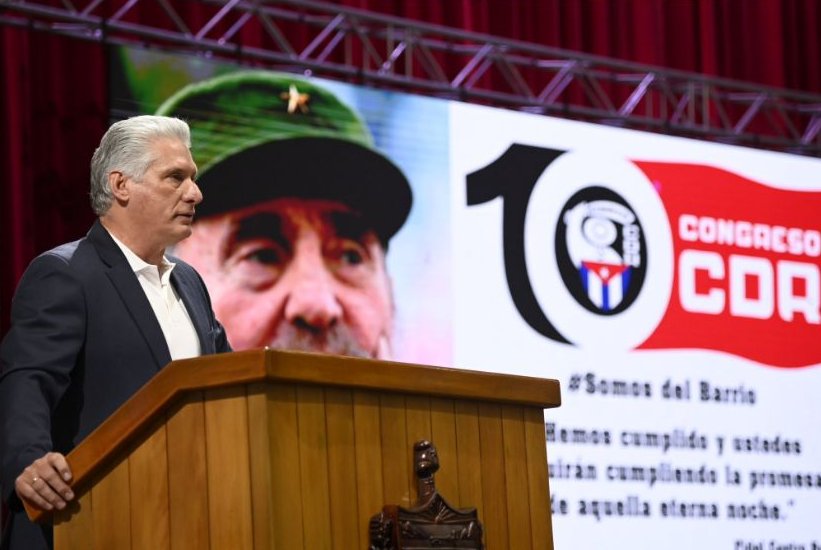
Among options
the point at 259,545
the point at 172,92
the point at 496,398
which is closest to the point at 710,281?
the point at 172,92

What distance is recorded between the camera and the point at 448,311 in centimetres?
496

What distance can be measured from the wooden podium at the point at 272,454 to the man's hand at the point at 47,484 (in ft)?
0.07

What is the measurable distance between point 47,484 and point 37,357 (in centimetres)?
25

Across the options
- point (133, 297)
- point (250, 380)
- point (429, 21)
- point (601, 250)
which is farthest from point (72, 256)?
point (429, 21)

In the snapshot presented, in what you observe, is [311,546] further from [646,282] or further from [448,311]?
[646,282]

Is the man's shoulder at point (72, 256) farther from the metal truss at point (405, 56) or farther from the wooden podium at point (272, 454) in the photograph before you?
the metal truss at point (405, 56)

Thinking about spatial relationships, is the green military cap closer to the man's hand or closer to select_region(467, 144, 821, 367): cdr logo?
select_region(467, 144, 821, 367): cdr logo

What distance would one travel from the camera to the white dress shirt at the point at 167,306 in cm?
233

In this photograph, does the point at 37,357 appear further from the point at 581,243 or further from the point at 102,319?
the point at 581,243

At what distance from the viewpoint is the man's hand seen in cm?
196

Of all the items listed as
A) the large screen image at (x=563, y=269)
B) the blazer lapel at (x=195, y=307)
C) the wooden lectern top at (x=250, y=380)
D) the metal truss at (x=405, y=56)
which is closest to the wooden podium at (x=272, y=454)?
the wooden lectern top at (x=250, y=380)

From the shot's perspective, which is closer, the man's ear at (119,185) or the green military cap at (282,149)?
the man's ear at (119,185)

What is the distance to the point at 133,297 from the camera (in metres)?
2.28

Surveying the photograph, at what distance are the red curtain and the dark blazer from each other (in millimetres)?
2181
